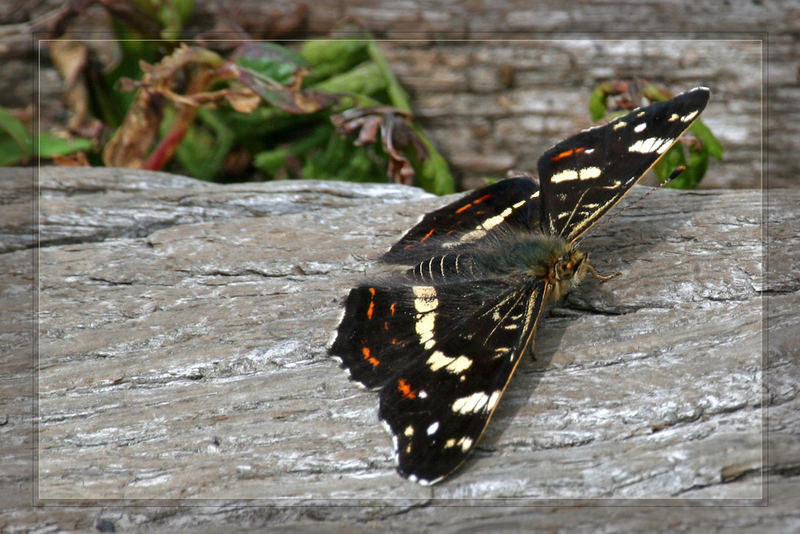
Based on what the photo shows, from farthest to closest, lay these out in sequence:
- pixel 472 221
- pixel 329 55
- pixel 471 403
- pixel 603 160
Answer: pixel 329 55
pixel 472 221
pixel 603 160
pixel 471 403

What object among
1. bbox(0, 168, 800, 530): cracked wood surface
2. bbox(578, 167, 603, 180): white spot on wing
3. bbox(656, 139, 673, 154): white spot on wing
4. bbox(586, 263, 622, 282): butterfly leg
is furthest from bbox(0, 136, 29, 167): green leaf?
bbox(656, 139, 673, 154): white spot on wing

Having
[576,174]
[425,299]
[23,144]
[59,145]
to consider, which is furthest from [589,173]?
[23,144]

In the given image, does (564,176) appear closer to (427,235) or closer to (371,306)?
(427,235)

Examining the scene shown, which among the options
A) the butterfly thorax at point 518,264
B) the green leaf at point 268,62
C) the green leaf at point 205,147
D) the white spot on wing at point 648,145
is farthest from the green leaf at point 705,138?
the green leaf at point 205,147

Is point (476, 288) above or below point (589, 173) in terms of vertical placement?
below

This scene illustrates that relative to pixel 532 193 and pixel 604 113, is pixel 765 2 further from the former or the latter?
pixel 532 193

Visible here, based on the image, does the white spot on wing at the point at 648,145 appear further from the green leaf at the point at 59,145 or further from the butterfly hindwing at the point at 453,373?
the green leaf at the point at 59,145

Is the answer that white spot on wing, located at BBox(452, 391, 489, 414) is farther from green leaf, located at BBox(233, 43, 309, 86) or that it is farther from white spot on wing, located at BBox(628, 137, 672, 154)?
green leaf, located at BBox(233, 43, 309, 86)
